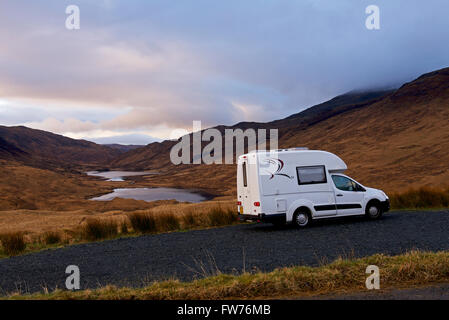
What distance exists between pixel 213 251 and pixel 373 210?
303 inches

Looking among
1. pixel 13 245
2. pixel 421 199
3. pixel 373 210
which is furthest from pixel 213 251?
pixel 421 199

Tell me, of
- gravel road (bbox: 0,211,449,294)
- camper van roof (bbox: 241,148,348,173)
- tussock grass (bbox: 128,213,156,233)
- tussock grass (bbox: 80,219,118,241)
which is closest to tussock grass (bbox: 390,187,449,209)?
gravel road (bbox: 0,211,449,294)

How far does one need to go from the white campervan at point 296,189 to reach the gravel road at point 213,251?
1.91 ft

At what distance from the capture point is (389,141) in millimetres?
67125

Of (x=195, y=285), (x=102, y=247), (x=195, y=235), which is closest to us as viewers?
(x=195, y=285)

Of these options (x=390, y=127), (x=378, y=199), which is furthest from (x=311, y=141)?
(x=378, y=199)

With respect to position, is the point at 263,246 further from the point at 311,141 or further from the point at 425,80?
the point at 425,80

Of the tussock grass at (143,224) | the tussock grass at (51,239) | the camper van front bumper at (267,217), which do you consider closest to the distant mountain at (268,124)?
the tussock grass at (143,224)

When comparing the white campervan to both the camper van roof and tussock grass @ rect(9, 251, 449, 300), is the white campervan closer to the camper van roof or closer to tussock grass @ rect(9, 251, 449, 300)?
the camper van roof

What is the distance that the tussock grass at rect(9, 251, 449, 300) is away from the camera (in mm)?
6223

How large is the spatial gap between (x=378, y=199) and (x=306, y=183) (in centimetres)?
317

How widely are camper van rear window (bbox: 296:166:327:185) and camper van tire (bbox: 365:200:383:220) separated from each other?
2203 mm

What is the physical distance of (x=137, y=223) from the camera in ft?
53.1

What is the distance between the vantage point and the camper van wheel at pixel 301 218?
15102mm
